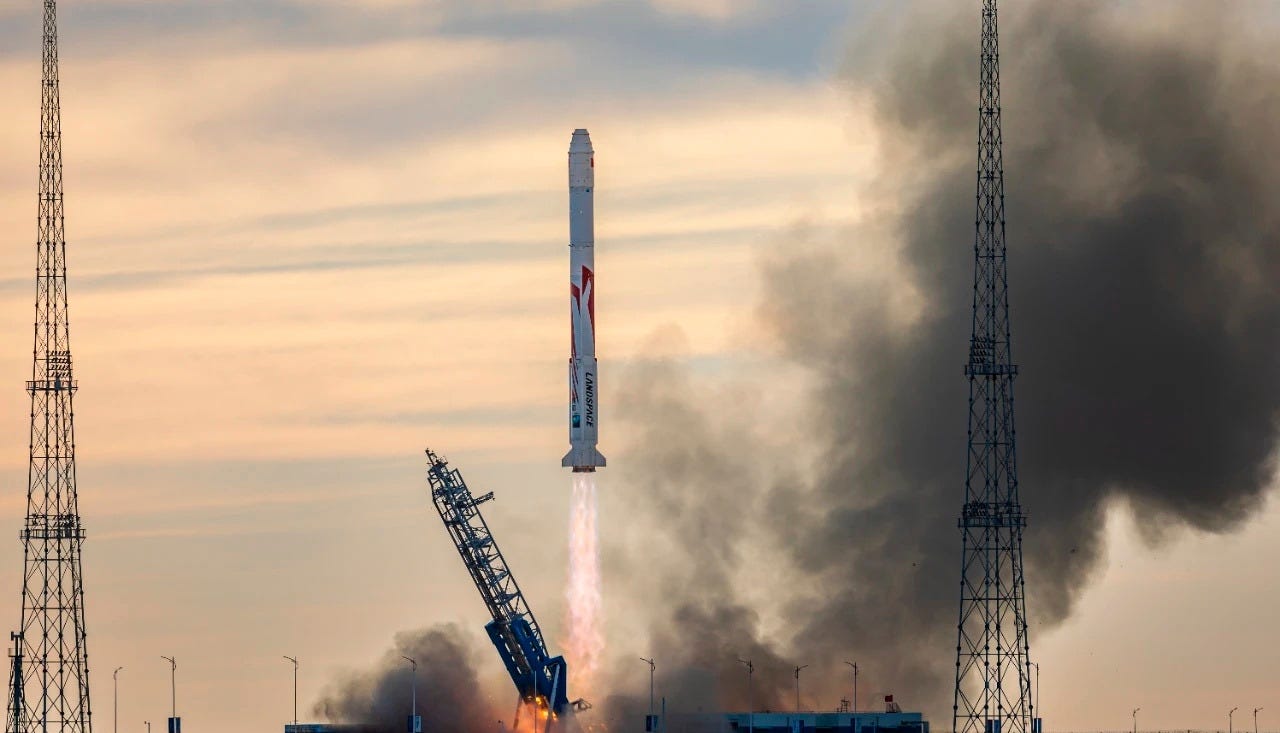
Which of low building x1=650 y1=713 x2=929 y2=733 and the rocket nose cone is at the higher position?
the rocket nose cone

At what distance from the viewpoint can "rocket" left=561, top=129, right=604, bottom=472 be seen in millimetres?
173875

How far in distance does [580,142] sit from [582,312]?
910 cm

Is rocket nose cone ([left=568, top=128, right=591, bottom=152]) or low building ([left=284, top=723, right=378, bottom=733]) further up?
rocket nose cone ([left=568, top=128, right=591, bottom=152])

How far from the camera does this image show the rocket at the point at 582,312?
570 ft

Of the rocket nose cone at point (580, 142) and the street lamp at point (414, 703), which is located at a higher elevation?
the rocket nose cone at point (580, 142)

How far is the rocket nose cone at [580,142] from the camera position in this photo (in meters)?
174

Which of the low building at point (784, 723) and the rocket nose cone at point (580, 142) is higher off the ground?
the rocket nose cone at point (580, 142)

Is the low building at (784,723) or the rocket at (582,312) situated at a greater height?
the rocket at (582,312)

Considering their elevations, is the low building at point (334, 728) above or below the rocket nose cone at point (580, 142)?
below

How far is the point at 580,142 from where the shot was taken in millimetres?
173875

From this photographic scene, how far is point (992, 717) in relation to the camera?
185 m

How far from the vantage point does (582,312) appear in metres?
175

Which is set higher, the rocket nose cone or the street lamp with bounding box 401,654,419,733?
the rocket nose cone

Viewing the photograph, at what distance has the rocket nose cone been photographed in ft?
570
